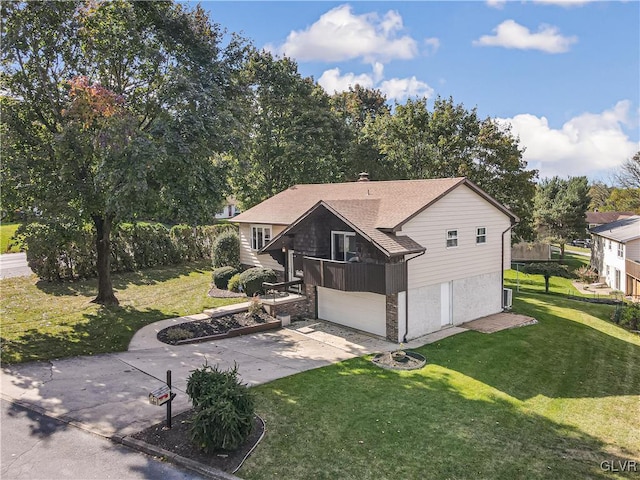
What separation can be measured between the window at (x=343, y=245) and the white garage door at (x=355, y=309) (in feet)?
5.43

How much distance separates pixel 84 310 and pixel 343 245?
11759mm

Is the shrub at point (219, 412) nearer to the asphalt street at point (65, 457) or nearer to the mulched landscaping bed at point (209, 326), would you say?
the asphalt street at point (65, 457)

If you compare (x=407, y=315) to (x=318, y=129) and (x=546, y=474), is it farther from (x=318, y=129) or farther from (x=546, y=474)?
(x=318, y=129)

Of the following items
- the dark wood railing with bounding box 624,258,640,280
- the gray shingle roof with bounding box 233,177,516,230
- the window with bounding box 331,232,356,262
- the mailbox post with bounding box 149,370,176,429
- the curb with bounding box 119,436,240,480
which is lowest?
the curb with bounding box 119,436,240,480

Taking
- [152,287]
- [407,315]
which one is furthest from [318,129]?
[407,315]

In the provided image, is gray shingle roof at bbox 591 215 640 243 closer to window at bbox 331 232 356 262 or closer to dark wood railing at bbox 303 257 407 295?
window at bbox 331 232 356 262

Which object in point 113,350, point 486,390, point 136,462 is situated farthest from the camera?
point 113,350

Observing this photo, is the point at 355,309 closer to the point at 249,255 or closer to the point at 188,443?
the point at 249,255

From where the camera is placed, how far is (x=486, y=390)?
42.0 ft

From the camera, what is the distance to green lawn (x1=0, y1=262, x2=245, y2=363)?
48.9ft

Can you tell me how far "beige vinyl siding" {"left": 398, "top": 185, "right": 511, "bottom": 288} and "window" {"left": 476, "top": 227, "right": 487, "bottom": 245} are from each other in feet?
0.54

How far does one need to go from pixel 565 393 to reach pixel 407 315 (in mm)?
5986

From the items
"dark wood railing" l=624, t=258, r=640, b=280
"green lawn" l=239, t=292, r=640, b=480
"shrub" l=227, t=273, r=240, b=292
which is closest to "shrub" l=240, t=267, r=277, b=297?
"shrub" l=227, t=273, r=240, b=292

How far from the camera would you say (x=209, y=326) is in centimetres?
1769
